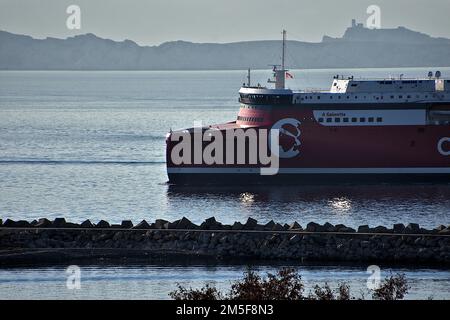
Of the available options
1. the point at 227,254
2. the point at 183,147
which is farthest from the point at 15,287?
A: the point at 183,147

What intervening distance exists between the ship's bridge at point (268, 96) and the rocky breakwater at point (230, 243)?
52.8ft

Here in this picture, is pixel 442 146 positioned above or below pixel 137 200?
above

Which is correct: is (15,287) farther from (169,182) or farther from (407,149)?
(407,149)

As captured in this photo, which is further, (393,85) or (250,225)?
(393,85)

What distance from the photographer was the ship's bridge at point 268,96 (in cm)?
5247

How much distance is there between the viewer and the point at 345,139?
5225 cm

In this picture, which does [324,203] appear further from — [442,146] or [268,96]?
[442,146]

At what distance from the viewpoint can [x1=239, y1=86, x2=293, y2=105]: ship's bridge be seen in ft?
172

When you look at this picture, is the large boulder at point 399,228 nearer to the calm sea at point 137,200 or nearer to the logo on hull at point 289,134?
the calm sea at point 137,200

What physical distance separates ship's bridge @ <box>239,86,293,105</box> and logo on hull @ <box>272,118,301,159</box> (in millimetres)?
938

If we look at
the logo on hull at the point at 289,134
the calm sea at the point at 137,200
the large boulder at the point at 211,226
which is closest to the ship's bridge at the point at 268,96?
the logo on hull at the point at 289,134

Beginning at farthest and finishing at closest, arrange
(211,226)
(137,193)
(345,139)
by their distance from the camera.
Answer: (345,139)
(137,193)
(211,226)

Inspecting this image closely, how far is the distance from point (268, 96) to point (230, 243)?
59.5ft

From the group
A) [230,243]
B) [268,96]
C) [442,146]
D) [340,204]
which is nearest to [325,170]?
[268,96]
